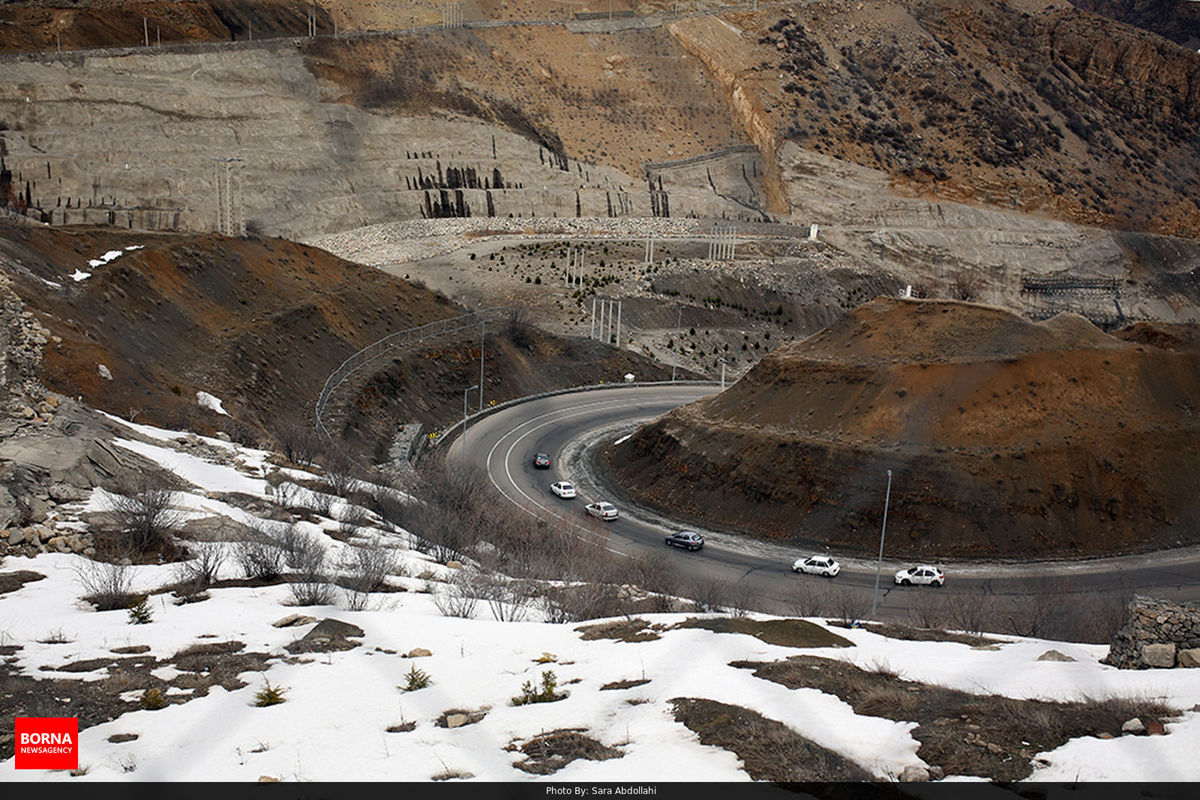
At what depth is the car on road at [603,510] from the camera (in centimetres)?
3953

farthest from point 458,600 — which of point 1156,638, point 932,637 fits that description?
point 1156,638

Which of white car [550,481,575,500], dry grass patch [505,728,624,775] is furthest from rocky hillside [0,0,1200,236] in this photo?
dry grass patch [505,728,624,775]

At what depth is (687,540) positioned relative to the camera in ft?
119

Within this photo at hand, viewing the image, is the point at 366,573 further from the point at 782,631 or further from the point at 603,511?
the point at 603,511

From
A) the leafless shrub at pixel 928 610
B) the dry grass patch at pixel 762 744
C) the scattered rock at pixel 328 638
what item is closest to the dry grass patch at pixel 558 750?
the dry grass patch at pixel 762 744

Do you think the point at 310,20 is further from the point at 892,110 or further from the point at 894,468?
the point at 894,468

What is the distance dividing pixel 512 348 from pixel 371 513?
34.6 m

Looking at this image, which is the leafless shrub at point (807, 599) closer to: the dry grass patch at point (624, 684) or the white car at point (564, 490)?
the white car at point (564, 490)

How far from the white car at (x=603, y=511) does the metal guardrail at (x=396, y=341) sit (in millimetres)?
10962

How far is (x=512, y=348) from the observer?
61.0 metres

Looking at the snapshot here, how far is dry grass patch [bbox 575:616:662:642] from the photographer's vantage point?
15306 mm

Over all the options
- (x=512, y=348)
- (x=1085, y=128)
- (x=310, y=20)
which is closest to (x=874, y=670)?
(x=512, y=348)

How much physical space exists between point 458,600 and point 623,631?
3.65 m

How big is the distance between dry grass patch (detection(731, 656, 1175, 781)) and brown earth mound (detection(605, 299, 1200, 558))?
2347 centimetres
